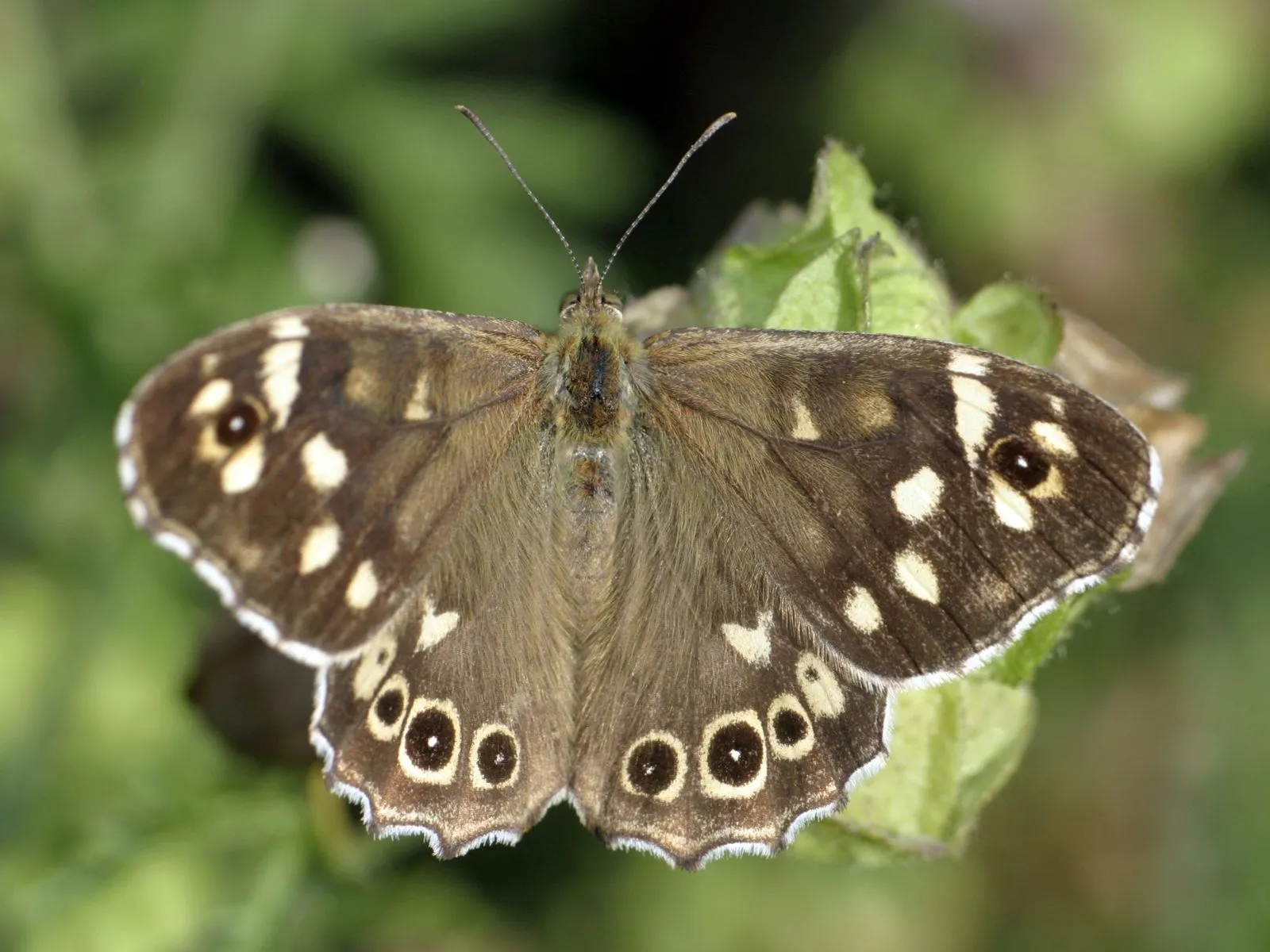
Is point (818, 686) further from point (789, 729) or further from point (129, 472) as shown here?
point (129, 472)

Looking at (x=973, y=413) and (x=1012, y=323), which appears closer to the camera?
(x=973, y=413)

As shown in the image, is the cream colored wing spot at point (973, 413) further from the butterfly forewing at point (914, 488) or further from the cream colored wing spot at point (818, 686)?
the cream colored wing spot at point (818, 686)

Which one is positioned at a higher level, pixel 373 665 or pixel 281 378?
pixel 281 378

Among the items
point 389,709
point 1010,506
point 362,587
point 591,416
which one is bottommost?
point 389,709

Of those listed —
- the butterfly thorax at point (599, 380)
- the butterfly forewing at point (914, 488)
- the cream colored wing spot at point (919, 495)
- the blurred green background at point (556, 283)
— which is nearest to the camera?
the butterfly forewing at point (914, 488)

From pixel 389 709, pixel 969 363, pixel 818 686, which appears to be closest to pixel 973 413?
pixel 969 363

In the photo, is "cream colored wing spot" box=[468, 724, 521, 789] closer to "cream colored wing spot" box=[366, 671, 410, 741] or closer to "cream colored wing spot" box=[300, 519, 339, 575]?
"cream colored wing spot" box=[366, 671, 410, 741]

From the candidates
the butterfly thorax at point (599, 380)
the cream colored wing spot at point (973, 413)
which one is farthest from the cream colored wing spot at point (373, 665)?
the cream colored wing spot at point (973, 413)

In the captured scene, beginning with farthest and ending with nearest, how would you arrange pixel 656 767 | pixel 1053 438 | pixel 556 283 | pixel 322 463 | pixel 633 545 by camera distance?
1. pixel 556 283
2. pixel 633 545
3. pixel 322 463
4. pixel 656 767
5. pixel 1053 438
